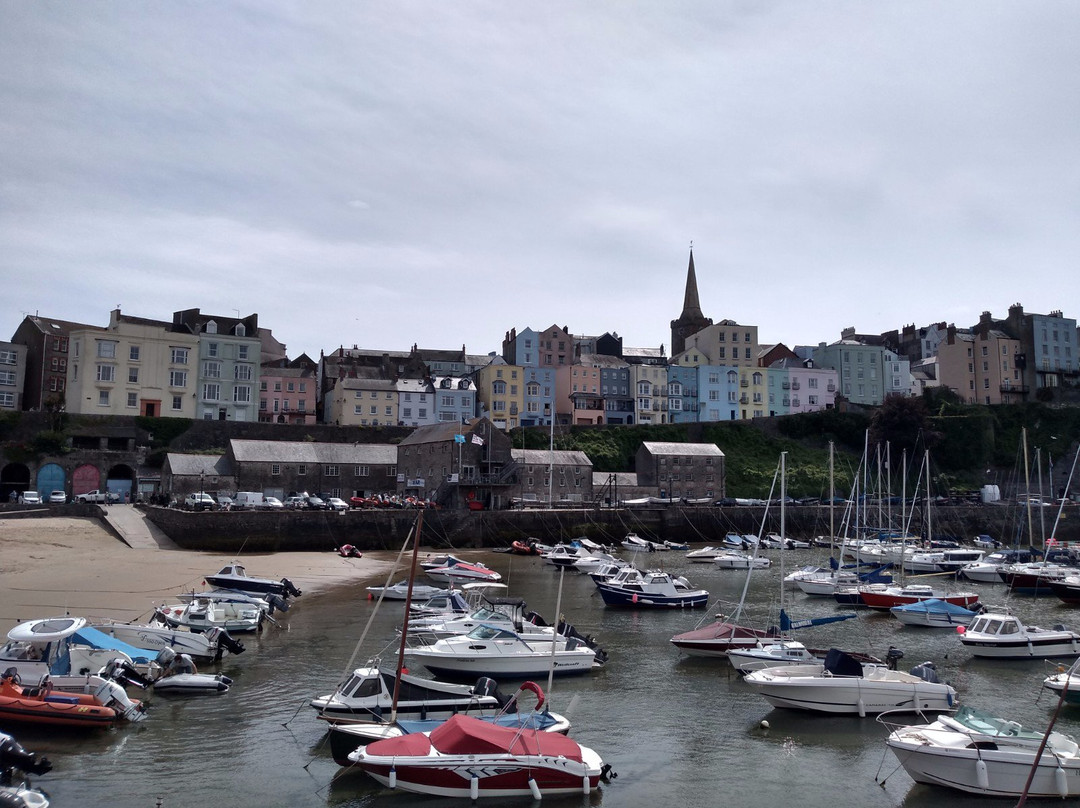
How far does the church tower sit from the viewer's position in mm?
121294

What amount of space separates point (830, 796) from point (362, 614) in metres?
22.4

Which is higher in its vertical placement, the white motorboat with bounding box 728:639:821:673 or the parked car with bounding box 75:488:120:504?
the parked car with bounding box 75:488:120:504

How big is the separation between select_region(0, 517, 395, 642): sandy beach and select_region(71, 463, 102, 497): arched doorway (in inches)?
592

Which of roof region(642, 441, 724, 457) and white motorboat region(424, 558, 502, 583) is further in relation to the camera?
roof region(642, 441, 724, 457)

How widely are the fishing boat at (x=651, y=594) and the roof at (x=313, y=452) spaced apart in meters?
40.8

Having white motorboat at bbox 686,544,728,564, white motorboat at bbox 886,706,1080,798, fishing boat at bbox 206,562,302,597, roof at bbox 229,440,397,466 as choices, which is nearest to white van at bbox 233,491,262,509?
roof at bbox 229,440,397,466

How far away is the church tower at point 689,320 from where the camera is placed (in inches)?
4775

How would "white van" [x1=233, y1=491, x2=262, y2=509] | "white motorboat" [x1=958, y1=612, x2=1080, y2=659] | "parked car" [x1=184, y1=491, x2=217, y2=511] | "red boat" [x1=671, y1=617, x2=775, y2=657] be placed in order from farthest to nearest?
1. "white van" [x1=233, y1=491, x2=262, y2=509]
2. "parked car" [x1=184, y1=491, x2=217, y2=511]
3. "white motorboat" [x1=958, y1=612, x2=1080, y2=659]
4. "red boat" [x1=671, y1=617, x2=775, y2=657]

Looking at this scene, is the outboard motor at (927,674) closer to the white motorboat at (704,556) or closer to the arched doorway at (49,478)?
the white motorboat at (704,556)

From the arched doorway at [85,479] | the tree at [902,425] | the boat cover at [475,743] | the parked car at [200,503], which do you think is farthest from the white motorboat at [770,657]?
the tree at [902,425]

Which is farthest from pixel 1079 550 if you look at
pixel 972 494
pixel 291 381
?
pixel 291 381

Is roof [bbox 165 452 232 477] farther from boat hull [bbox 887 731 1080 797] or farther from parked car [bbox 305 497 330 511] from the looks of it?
boat hull [bbox 887 731 1080 797]

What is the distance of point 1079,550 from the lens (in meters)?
56.7

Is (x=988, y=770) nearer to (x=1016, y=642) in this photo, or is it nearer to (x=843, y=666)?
(x=843, y=666)
